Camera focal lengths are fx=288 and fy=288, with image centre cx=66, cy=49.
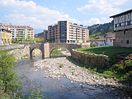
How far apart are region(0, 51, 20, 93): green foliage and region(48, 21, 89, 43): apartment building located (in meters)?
138

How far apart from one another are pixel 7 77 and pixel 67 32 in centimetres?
14706

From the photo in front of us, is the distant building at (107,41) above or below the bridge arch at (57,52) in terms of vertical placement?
above

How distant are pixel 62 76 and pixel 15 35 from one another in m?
147

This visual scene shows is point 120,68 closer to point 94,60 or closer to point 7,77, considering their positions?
point 94,60

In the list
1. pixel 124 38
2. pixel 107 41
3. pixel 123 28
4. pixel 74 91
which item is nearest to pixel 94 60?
pixel 123 28

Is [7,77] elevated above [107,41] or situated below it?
below

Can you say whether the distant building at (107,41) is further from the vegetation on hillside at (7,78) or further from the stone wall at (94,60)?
the vegetation on hillside at (7,78)

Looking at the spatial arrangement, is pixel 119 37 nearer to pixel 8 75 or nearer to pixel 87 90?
pixel 87 90

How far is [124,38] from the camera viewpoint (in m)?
59.0

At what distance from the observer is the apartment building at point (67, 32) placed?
173750 mm

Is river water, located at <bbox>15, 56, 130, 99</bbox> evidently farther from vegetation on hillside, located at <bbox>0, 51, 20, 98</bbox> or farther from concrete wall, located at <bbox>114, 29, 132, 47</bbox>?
concrete wall, located at <bbox>114, 29, 132, 47</bbox>

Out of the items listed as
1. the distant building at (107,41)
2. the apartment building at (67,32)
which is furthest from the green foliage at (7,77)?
the apartment building at (67,32)

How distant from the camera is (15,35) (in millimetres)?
191750

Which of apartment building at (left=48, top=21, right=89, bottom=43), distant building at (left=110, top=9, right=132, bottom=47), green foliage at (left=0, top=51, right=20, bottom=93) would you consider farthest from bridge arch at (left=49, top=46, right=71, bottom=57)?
green foliage at (left=0, top=51, right=20, bottom=93)
